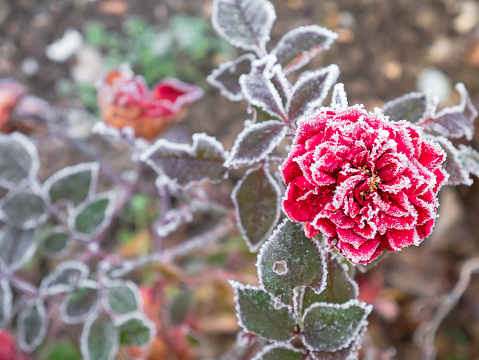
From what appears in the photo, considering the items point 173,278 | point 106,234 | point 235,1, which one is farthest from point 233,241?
point 235,1

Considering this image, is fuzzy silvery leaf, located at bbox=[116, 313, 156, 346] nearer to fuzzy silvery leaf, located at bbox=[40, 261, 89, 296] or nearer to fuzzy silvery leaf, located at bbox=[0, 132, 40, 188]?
fuzzy silvery leaf, located at bbox=[40, 261, 89, 296]

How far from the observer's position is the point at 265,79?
511 mm

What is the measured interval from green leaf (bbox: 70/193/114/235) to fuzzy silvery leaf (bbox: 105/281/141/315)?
0.10 m

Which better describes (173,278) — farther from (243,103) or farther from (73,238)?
(243,103)

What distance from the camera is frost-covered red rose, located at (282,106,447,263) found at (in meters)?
0.38

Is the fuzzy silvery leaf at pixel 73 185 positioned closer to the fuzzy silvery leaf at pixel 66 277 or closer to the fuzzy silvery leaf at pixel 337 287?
the fuzzy silvery leaf at pixel 66 277

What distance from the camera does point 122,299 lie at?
2.44 feet

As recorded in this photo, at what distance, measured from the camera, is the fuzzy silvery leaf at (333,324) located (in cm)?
46

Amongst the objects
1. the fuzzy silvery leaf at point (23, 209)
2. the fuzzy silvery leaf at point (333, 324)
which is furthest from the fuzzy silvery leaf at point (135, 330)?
the fuzzy silvery leaf at point (333, 324)

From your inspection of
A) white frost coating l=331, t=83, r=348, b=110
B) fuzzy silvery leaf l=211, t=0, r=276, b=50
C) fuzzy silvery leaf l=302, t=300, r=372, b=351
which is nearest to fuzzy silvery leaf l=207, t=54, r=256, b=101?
fuzzy silvery leaf l=211, t=0, r=276, b=50

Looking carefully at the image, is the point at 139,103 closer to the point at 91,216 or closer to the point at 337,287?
the point at 91,216

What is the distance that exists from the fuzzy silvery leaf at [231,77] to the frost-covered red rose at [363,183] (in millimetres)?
226

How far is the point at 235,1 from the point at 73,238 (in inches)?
17.8

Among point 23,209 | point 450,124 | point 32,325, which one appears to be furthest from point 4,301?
point 450,124
